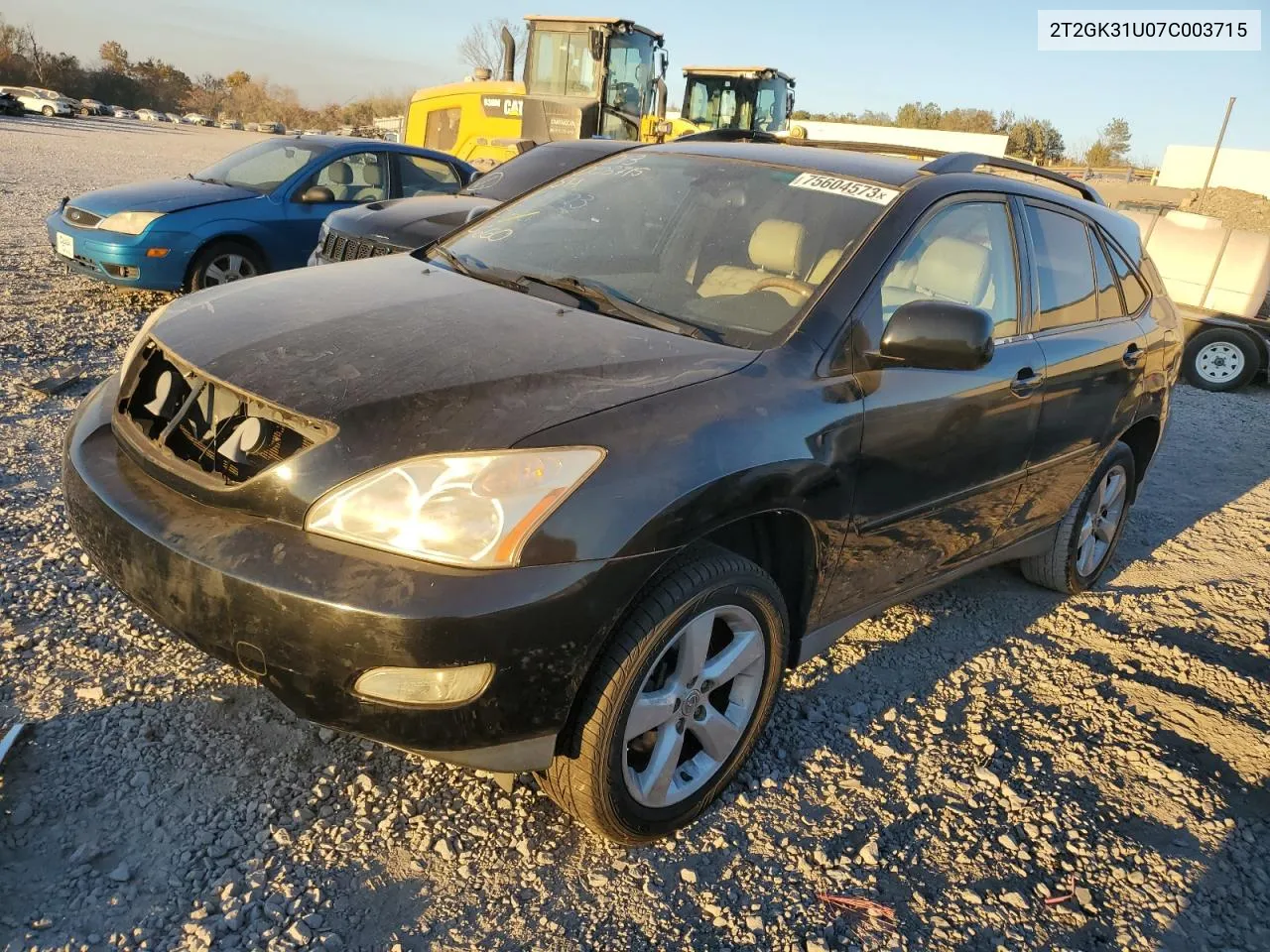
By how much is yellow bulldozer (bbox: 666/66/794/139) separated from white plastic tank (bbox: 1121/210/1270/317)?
20.0ft

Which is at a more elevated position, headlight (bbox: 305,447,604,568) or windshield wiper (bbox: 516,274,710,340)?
windshield wiper (bbox: 516,274,710,340)

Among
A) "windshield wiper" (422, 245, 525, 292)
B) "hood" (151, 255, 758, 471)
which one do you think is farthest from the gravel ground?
"windshield wiper" (422, 245, 525, 292)

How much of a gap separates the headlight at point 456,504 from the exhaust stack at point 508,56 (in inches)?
444

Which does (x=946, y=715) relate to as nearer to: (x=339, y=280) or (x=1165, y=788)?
(x=1165, y=788)

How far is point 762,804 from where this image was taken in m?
2.62

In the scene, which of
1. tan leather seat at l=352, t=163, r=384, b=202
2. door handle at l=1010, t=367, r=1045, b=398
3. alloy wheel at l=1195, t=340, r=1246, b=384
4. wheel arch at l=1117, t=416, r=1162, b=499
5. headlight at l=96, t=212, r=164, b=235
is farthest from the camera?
alloy wheel at l=1195, t=340, r=1246, b=384

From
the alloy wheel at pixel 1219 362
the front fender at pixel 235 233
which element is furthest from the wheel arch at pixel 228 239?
the alloy wheel at pixel 1219 362

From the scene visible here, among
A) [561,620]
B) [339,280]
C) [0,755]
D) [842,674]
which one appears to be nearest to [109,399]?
[339,280]

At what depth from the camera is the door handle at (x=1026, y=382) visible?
3184 millimetres

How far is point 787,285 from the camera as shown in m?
2.79

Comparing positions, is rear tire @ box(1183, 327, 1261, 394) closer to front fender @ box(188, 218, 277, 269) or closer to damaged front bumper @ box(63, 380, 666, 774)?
front fender @ box(188, 218, 277, 269)

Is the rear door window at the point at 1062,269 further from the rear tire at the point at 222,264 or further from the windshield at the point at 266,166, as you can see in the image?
the windshield at the point at 266,166

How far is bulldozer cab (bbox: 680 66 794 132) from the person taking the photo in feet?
46.5

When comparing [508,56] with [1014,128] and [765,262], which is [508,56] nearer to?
[765,262]
